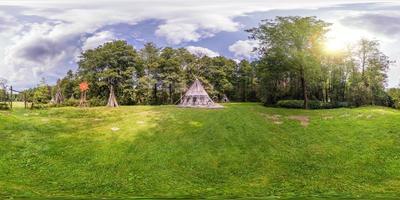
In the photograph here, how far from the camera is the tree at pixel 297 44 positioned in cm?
6581

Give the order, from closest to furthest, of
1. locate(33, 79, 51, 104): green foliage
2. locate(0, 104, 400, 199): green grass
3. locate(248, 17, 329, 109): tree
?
locate(0, 104, 400, 199): green grass, locate(248, 17, 329, 109): tree, locate(33, 79, 51, 104): green foliage

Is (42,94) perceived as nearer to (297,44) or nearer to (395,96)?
(297,44)

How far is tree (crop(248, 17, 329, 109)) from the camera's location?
65.8 meters

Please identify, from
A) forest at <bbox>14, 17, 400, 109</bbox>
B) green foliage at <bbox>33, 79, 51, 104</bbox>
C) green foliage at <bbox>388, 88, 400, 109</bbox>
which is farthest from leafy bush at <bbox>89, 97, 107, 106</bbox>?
green foliage at <bbox>388, 88, 400, 109</bbox>

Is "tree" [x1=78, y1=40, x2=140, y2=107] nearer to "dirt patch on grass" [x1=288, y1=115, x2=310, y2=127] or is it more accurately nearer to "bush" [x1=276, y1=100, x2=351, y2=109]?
"bush" [x1=276, y1=100, x2=351, y2=109]

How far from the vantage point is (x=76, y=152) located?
38.8 m

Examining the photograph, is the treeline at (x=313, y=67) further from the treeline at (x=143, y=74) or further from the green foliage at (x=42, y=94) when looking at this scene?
the green foliage at (x=42, y=94)

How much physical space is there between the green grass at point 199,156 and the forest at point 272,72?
59.3 feet

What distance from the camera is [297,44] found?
6756cm

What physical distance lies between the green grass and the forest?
59.3 feet

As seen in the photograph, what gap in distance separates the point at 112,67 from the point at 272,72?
33184 mm

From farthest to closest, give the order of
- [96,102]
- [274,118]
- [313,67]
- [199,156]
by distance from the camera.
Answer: [96,102], [313,67], [274,118], [199,156]

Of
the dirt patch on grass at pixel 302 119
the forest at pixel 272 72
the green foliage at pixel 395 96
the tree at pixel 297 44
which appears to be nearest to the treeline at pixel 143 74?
the forest at pixel 272 72

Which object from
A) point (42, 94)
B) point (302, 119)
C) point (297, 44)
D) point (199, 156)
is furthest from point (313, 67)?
point (42, 94)
